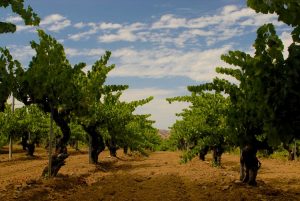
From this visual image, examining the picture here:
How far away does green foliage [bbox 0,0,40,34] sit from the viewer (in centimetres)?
915

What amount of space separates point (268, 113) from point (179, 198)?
6329 millimetres

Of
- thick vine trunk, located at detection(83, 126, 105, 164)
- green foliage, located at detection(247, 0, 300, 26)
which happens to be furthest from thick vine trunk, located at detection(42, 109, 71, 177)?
green foliage, located at detection(247, 0, 300, 26)

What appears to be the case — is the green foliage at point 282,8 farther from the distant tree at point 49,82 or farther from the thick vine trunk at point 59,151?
the thick vine trunk at point 59,151

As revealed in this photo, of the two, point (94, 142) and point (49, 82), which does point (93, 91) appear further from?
point (94, 142)

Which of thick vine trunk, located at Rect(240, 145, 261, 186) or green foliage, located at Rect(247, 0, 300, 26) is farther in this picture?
thick vine trunk, located at Rect(240, 145, 261, 186)

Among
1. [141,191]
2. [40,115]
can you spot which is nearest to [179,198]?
[141,191]

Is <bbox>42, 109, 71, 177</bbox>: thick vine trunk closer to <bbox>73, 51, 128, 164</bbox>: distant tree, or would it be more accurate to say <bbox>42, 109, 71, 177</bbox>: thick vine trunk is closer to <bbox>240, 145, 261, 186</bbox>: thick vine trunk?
<bbox>73, 51, 128, 164</bbox>: distant tree

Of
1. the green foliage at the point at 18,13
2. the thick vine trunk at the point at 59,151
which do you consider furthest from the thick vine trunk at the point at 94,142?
the green foliage at the point at 18,13

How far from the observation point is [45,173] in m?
18.2

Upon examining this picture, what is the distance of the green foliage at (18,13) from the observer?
9.15m

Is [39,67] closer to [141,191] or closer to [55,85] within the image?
[55,85]

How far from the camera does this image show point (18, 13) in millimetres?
9766

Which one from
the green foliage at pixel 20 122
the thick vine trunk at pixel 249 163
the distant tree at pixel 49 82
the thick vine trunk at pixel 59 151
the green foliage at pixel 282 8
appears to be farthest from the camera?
the green foliage at pixel 20 122

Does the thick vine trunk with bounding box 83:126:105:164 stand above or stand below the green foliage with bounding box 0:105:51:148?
below
